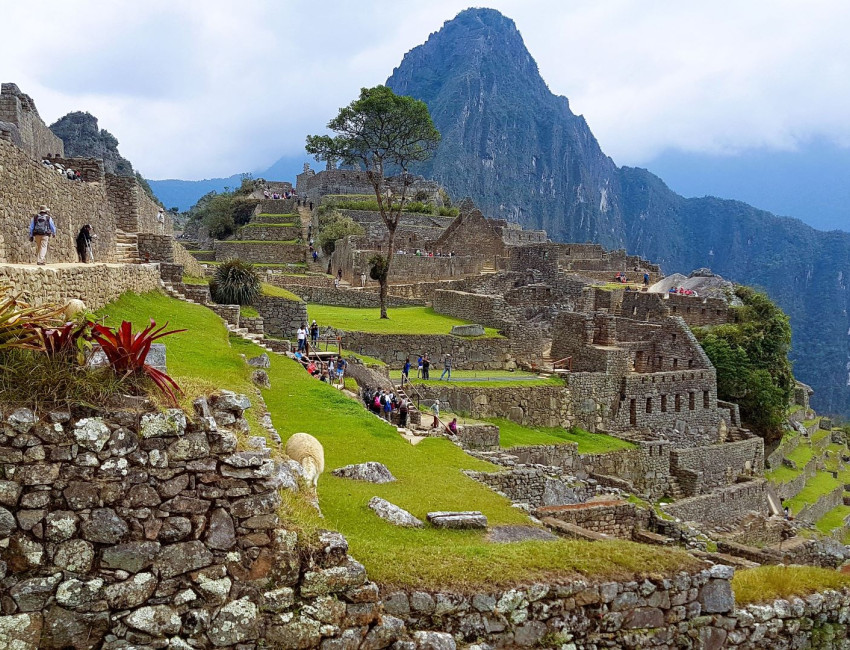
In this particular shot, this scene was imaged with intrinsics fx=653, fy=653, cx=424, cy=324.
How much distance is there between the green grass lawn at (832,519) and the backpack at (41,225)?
106ft

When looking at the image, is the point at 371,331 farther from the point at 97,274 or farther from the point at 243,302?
the point at 97,274

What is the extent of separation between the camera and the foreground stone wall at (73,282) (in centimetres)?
897

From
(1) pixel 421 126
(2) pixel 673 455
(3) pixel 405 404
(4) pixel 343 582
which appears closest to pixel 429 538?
(4) pixel 343 582

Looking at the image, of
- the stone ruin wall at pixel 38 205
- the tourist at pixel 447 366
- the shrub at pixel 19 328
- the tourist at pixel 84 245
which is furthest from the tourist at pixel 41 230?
the tourist at pixel 447 366

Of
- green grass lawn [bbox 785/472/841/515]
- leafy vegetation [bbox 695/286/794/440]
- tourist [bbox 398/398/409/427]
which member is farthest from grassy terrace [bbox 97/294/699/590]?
green grass lawn [bbox 785/472/841/515]

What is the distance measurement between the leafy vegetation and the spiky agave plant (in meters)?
20.4

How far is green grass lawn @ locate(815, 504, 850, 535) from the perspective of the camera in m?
31.2

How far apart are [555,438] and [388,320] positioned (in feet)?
33.6

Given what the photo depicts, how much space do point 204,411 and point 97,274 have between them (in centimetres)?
888

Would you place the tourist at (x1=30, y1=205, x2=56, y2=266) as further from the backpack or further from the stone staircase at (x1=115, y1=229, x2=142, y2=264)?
the stone staircase at (x1=115, y1=229, x2=142, y2=264)

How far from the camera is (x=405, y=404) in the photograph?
1722 centimetres

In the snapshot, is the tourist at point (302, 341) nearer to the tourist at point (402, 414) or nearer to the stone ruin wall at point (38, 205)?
the tourist at point (402, 414)

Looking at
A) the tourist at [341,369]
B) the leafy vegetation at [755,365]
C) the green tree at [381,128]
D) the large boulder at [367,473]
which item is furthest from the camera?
the green tree at [381,128]

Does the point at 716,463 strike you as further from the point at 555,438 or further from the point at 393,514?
the point at 393,514
